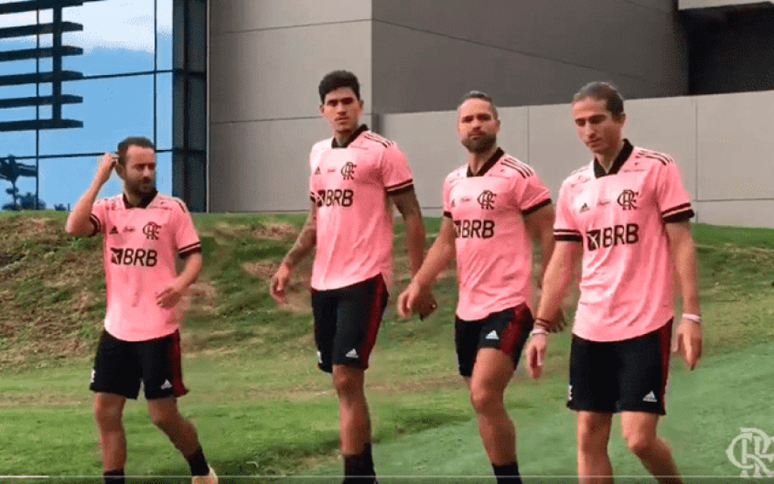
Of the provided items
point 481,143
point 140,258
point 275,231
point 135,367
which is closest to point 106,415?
point 135,367

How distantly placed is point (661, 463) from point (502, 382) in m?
1.64

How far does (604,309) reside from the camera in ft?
24.4

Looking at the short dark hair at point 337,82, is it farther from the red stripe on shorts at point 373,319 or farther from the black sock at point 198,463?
the black sock at point 198,463

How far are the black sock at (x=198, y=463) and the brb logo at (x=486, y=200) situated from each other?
2492mm

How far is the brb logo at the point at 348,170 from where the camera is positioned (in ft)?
30.5

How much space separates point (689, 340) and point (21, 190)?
29355 millimetres

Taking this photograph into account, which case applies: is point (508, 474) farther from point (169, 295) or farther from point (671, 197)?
point (169, 295)

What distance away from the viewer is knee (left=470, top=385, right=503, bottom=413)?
8641 mm

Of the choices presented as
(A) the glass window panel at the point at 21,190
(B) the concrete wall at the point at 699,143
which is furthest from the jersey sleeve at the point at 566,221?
(A) the glass window panel at the point at 21,190

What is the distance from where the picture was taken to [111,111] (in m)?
34.1

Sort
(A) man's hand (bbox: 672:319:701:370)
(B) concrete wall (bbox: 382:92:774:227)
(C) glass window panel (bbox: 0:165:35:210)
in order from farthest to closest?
(C) glass window panel (bbox: 0:165:35:210) < (B) concrete wall (bbox: 382:92:774:227) < (A) man's hand (bbox: 672:319:701:370)

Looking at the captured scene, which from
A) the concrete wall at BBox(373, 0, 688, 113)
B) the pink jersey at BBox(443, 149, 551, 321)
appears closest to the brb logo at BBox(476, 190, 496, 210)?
the pink jersey at BBox(443, 149, 551, 321)

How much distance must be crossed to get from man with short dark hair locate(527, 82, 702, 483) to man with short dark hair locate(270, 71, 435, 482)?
1.79 meters

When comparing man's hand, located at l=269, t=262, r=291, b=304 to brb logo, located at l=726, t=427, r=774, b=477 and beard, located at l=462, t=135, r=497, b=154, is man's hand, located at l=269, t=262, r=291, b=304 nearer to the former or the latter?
beard, located at l=462, t=135, r=497, b=154
